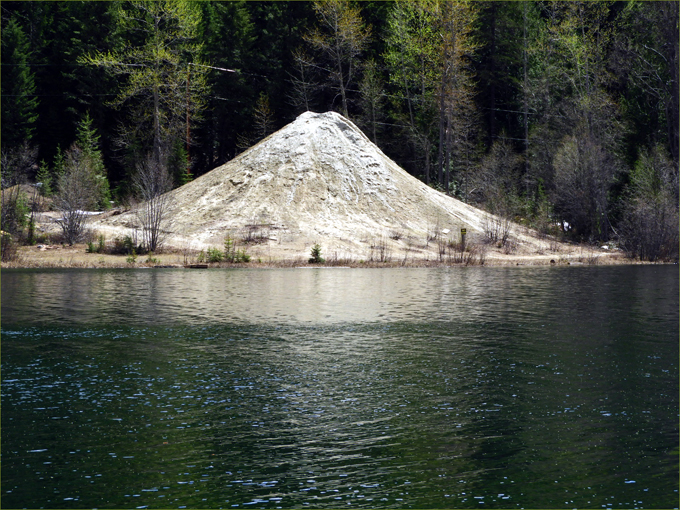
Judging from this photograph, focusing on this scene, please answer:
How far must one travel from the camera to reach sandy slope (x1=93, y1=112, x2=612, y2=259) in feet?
170

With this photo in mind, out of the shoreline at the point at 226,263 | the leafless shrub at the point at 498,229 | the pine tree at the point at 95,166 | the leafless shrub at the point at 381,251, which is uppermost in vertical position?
the pine tree at the point at 95,166

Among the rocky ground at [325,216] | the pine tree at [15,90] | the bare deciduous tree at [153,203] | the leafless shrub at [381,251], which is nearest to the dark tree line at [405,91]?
the pine tree at [15,90]

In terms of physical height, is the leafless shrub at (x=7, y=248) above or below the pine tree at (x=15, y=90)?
below

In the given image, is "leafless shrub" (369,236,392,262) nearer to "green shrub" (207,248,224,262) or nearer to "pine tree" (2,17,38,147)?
"green shrub" (207,248,224,262)

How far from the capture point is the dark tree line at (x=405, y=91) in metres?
60.5

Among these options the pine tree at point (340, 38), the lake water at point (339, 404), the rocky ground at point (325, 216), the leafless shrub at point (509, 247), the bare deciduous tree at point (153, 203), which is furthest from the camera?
the pine tree at point (340, 38)

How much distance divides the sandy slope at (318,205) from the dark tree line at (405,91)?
444 centimetres

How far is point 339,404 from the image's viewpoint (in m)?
15.1

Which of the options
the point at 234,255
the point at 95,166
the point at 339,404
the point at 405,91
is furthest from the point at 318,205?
the point at 339,404

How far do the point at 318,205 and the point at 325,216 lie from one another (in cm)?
155

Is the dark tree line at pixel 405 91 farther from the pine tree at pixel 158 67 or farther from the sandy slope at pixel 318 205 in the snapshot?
the sandy slope at pixel 318 205

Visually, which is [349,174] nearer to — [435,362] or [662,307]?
[662,307]

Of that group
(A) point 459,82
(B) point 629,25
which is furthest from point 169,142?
(B) point 629,25

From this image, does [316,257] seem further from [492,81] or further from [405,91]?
[492,81]
